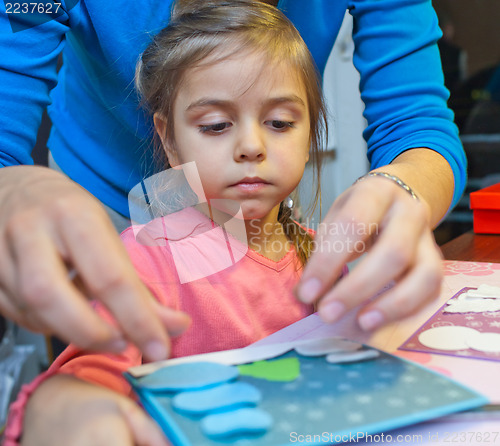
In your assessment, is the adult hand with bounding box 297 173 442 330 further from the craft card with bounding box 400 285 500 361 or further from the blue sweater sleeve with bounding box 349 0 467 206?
the blue sweater sleeve with bounding box 349 0 467 206

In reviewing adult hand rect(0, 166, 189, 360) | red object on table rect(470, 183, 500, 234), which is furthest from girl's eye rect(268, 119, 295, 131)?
red object on table rect(470, 183, 500, 234)

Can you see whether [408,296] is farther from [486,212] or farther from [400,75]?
[486,212]

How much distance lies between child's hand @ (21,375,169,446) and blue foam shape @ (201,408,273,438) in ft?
0.11

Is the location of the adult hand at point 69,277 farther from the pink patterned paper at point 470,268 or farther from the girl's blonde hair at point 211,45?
the pink patterned paper at point 470,268

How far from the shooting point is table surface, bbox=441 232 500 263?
3.09 feet

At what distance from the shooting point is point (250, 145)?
678mm

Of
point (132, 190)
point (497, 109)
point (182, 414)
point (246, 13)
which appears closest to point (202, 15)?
point (246, 13)

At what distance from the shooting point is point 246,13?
783 millimetres

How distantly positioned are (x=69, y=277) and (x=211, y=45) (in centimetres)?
50

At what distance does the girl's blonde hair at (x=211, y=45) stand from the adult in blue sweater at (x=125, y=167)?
48 millimetres

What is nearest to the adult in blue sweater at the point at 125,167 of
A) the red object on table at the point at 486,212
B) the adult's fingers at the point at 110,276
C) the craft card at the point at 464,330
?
the adult's fingers at the point at 110,276

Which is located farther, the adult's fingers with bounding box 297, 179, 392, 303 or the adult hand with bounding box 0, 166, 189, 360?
the adult's fingers with bounding box 297, 179, 392, 303

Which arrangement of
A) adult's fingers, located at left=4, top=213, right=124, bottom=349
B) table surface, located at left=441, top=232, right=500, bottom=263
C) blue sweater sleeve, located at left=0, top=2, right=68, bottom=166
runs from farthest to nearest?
table surface, located at left=441, top=232, right=500, bottom=263 < blue sweater sleeve, located at left=0, top=2, right=68, bottom=166 < adult's fingers, located at left=4, top=213, right=124, bottom=349

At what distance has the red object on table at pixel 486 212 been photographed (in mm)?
1167
